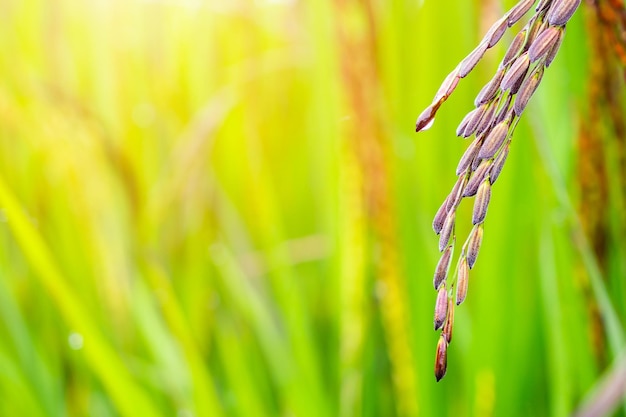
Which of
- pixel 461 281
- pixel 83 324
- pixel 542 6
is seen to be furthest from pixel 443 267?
pixel 83 324

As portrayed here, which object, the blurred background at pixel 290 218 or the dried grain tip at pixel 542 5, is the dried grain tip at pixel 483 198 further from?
the blurred background at pixel 290 218

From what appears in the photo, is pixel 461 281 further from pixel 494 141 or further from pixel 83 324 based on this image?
pixel 83 324

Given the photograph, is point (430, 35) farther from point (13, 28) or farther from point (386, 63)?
point (13, 28)

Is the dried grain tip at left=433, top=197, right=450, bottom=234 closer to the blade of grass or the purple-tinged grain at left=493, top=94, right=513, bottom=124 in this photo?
the purple-tinged grain at left=493, top=94, right=513, bottom=124

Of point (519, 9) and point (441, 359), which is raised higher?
point (519, 9)

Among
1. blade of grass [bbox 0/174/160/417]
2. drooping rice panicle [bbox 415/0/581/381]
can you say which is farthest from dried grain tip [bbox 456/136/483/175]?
blade of grass [bbox 0/174/160/417]

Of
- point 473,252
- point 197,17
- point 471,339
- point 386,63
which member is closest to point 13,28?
point 197,17
